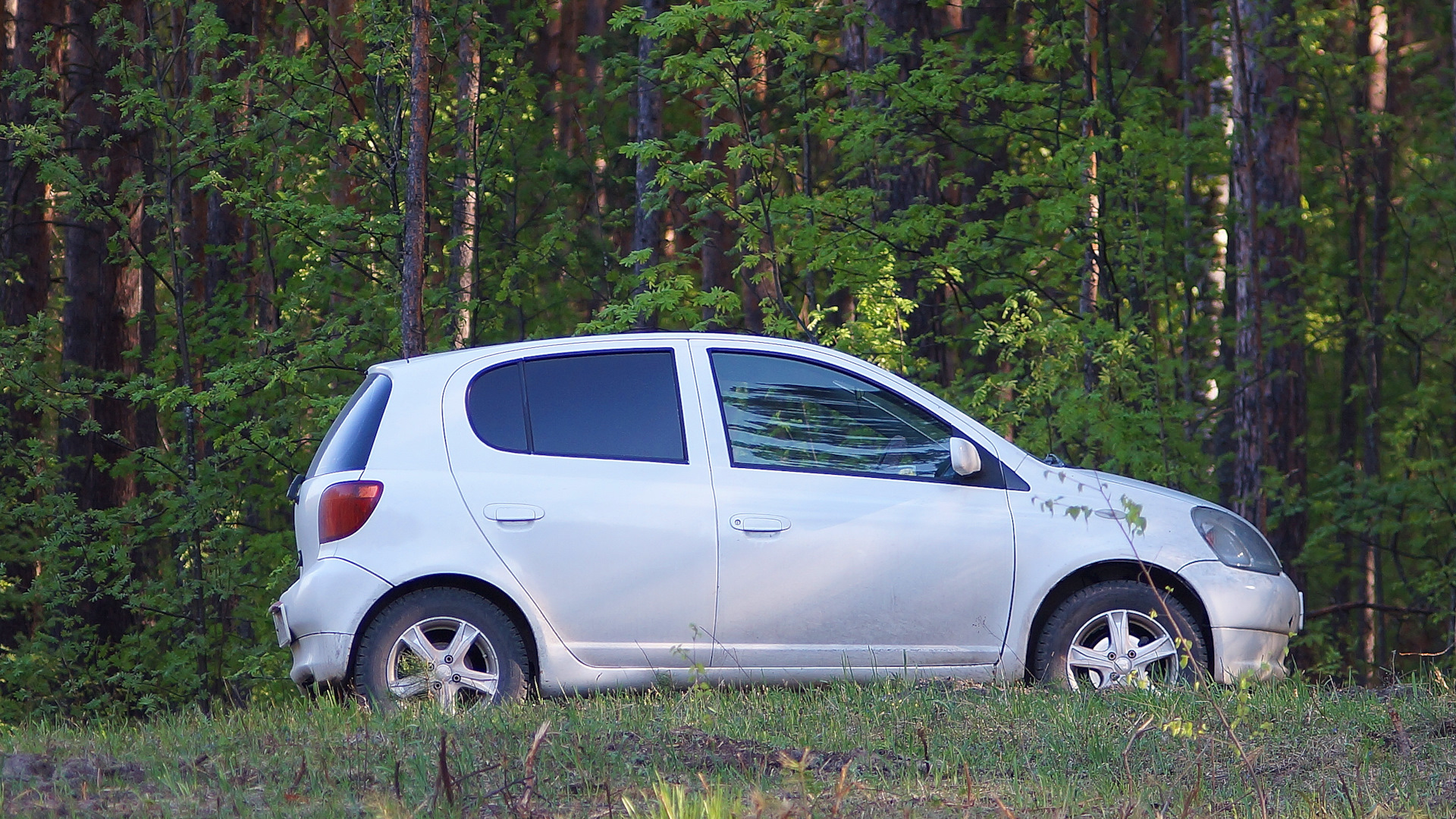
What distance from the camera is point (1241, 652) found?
6340mm

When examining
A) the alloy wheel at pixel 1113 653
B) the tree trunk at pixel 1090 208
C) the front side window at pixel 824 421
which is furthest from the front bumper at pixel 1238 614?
the tree trunk at pixel 1090 208

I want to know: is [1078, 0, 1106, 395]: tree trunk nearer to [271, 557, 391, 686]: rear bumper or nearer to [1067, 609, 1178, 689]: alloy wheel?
[1067, 609, 1178, 689]: alloy wheel

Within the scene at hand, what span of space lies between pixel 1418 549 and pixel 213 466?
11.4 meters

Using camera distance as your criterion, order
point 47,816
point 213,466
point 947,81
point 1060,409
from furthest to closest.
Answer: point 213,466 → point 947,81 → point 1060,409 → point 47,816

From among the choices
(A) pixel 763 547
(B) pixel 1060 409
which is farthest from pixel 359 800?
(B) pixel 1060 409

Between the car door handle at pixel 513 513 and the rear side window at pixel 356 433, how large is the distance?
23.2 inches

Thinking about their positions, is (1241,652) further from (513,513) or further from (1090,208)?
(1090,208)

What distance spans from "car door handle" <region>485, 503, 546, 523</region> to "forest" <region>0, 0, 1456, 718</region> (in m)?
4.32

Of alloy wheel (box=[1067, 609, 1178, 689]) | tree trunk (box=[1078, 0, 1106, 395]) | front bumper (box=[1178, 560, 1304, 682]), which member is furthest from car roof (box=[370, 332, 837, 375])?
tree trunk (box=[1078, 0, 1106, 395])

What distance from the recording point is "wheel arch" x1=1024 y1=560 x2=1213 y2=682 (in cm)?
635

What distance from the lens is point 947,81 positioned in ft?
36.2

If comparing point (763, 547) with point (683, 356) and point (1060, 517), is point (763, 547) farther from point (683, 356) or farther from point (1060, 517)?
point (1060, 517)

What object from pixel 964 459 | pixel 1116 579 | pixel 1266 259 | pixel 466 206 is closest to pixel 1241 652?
pixel 1116 579

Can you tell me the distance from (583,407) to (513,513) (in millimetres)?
579
